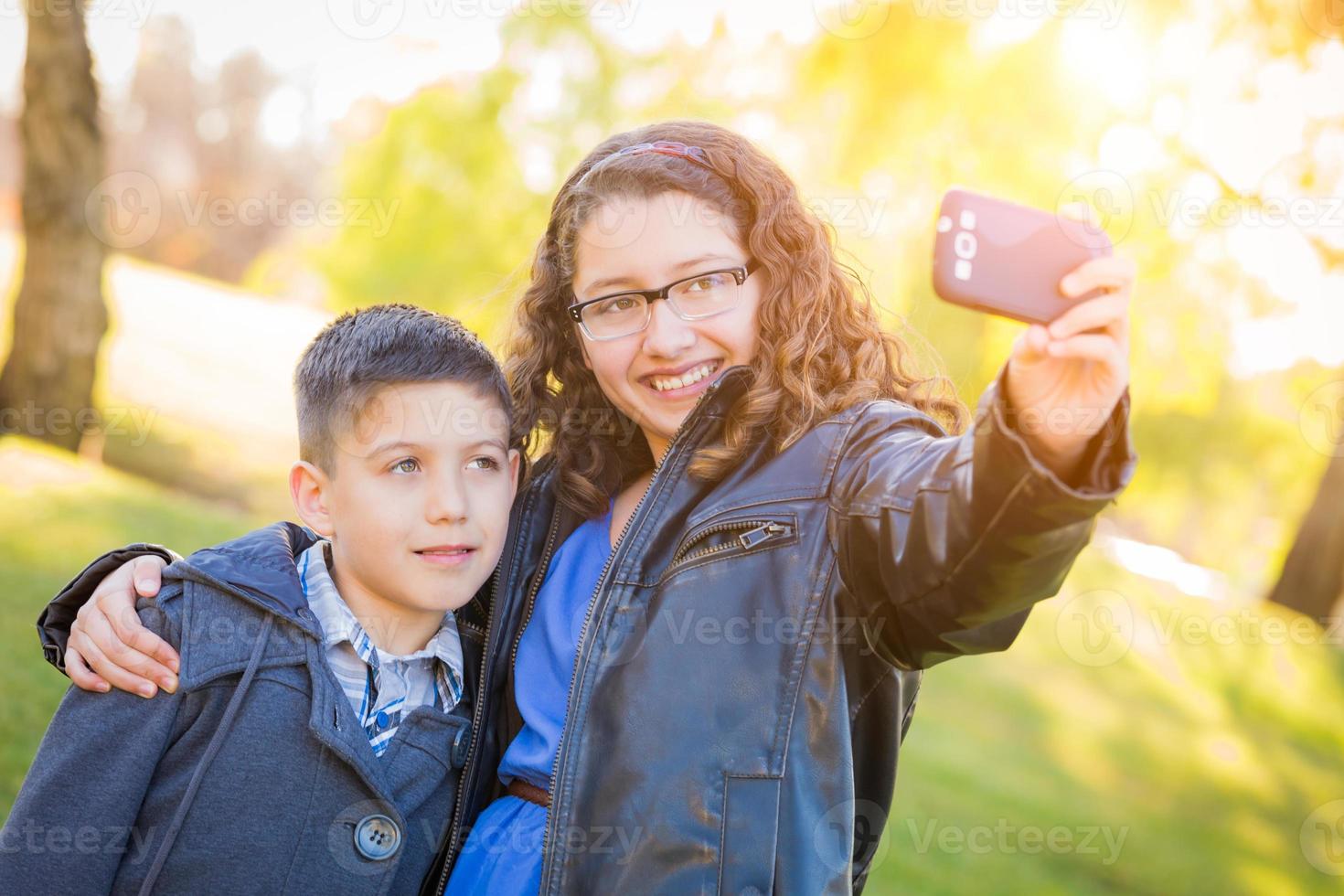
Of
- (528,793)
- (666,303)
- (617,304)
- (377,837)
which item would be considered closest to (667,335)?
(666,303)

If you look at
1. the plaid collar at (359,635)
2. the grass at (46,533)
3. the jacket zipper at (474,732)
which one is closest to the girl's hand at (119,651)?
the plaid collar at (359,635)

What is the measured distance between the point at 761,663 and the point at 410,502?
0.84 meters

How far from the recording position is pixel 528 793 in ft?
7.15

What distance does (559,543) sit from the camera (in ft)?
8.10

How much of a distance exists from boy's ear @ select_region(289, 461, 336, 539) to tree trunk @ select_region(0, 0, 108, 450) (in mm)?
5038

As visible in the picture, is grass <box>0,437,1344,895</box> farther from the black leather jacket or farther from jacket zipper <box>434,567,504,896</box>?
the black leather jacket

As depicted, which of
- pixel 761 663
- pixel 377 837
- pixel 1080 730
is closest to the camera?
pixel 761 663

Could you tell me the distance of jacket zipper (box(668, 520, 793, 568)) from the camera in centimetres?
186

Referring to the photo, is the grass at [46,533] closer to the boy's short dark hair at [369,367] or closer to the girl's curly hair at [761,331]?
the boy's short dark hair at [369,367]

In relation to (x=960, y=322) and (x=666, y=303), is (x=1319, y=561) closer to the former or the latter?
(x=960, y=322)

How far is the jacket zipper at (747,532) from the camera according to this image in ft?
6.11

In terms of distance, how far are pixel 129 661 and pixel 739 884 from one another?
3.79ft

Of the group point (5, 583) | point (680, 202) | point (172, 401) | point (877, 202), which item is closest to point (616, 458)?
point (680, 202)

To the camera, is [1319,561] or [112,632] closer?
[112,632]
